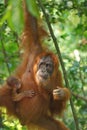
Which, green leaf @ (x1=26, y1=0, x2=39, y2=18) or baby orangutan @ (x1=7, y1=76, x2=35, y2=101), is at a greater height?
green leaf @ (x1=26, y1=0, x2=39, y2=18)

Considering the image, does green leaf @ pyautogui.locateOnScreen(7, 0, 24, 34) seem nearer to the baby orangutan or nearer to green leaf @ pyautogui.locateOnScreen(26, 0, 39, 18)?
green leaf @ pyautogui.locateOnScreen(26, 0, 39, 18)

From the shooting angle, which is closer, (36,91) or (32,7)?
(32,7)

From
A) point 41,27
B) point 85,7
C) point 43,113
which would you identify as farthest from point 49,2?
point 43,113

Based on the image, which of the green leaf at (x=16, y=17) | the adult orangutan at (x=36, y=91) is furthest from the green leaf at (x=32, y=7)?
the adult orangutan at (x=36, y=91)

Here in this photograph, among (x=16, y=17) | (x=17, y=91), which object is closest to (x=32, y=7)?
(x=16, y=17)

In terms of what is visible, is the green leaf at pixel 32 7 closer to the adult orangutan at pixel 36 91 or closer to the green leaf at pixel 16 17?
the green leaf at pixel 16 17

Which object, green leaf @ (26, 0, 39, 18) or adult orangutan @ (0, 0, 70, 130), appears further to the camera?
adult orangutan @ (0, 0, 70, 130)

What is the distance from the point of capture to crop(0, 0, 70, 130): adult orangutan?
2.50 m

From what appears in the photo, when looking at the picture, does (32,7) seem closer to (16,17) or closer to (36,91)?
(16,17)

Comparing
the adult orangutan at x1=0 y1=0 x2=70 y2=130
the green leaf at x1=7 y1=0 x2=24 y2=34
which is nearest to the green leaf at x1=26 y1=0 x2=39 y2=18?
the green leaf at x1=7 y1=0 x2=24 y2=34

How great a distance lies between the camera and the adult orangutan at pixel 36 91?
2.50m

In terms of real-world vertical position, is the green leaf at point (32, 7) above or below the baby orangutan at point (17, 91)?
above

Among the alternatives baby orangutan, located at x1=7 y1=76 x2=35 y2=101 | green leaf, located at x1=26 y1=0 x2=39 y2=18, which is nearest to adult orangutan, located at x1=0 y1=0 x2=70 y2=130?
baby orangutan, located at x1=7 y1=76 x2=35 y2=101

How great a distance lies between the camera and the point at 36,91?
255 centimetres
